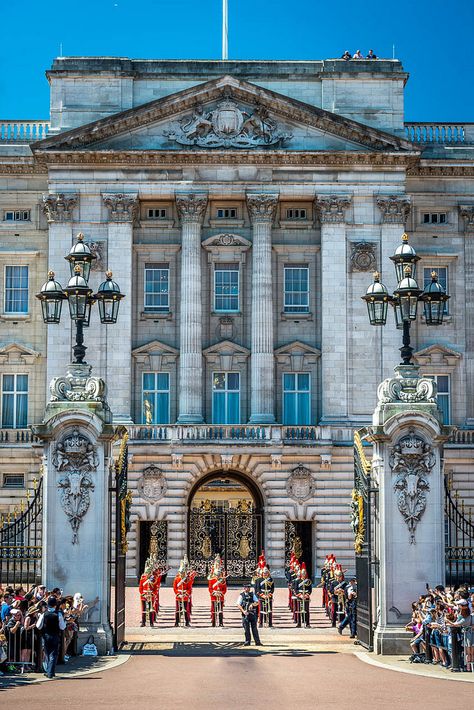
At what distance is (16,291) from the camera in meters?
62.9

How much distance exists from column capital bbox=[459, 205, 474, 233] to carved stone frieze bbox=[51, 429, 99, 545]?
35.7m

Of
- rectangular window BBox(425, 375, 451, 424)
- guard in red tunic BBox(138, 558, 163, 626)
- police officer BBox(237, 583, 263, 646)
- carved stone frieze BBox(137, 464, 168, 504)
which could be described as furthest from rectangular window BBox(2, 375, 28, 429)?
police officer BBox(237, 583, 263, 646)

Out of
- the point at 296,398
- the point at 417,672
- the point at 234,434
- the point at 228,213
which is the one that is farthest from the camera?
the point at 228,213

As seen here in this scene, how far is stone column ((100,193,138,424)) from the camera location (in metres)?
60.0

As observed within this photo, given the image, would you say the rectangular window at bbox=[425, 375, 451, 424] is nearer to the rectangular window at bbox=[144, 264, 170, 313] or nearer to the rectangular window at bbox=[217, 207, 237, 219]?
the rectangular window at bbox=[217, 207, 237, 219]

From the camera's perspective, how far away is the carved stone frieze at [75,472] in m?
31.3

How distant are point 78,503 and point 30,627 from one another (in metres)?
3.58

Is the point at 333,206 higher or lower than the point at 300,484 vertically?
higher

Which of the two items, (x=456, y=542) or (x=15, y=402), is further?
(x=15, y=402)

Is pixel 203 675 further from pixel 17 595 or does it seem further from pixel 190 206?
pixel 190 206

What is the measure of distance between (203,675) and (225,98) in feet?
124

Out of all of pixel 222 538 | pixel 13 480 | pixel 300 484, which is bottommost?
pixel 222 538

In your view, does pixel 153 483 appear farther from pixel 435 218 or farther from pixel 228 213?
pixel 435 218

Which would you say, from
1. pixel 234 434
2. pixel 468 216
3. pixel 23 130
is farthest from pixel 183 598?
pixel 23 130
